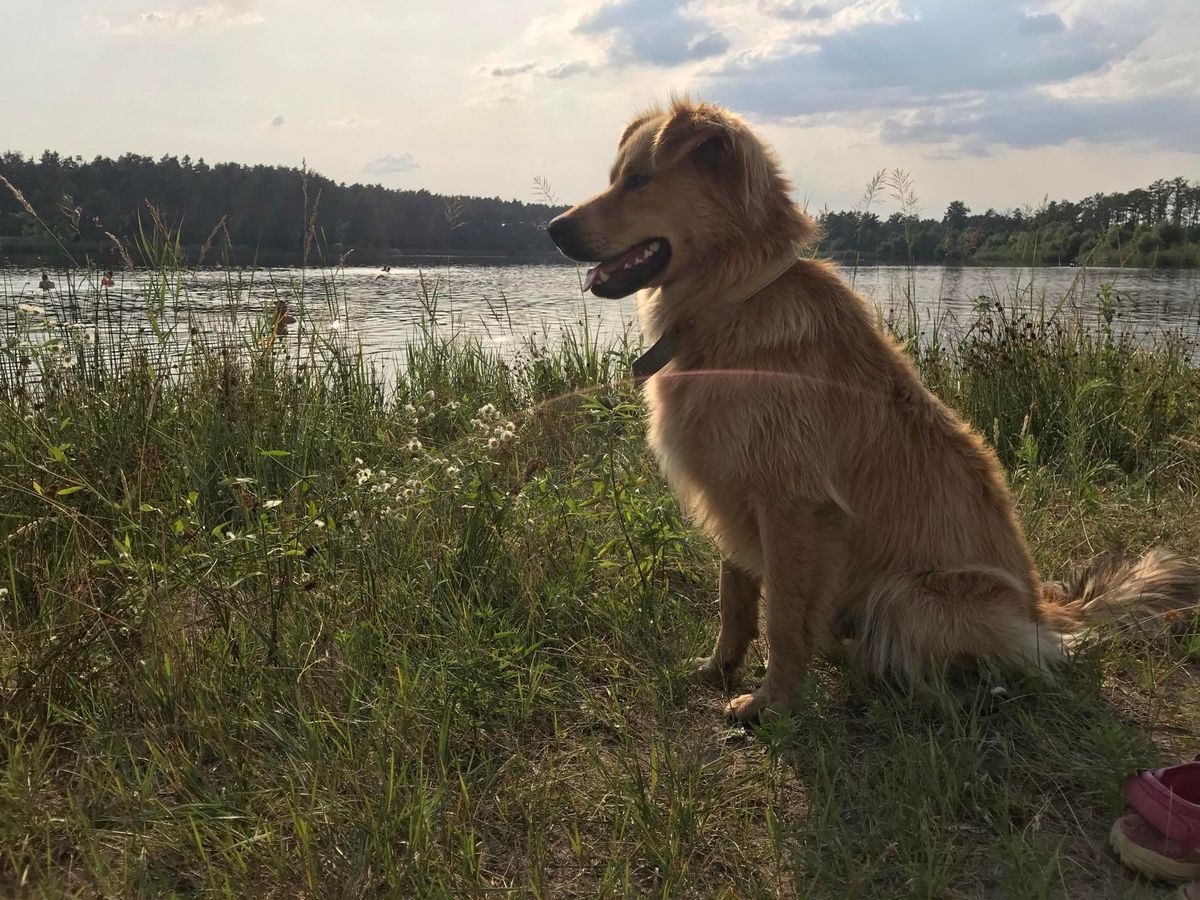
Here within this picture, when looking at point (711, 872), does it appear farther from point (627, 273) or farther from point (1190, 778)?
point (627, 273)

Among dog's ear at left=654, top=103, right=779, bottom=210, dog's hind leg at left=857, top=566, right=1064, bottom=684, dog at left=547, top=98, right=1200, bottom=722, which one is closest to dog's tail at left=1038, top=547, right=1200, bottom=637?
dog at left=547, top=98, right=1200, bottom=722

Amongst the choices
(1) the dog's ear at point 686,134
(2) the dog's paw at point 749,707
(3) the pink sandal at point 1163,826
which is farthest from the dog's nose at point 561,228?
(3) the pink sandal at point 1163,826

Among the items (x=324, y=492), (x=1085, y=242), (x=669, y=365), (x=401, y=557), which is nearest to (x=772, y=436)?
(x=669, y=365)

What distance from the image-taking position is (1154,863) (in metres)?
1.73

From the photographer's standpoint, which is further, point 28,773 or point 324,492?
point 324,492

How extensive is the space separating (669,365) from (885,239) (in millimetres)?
4289

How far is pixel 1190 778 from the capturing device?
6.01ft

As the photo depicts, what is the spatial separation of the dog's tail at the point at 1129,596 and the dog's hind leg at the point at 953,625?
0.79 feet

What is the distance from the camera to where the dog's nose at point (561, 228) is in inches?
112

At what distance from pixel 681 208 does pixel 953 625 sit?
1625 millimetres

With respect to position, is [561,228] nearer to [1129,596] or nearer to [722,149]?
[722,149]

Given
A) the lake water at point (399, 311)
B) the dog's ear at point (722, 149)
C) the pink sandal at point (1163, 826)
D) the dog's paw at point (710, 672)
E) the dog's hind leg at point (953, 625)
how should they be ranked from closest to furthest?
the pink sandal at point (1163, 826) < the dog's hind leg at point (953, 625) < the dog's ear at point (722, 149) < the dog's paw at point (710, 672) < the lake water at point (399, 311)

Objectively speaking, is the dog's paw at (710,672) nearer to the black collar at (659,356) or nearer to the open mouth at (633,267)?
the black collar at (659,356)

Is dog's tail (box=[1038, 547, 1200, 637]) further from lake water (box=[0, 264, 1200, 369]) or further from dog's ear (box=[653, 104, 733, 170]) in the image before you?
lake water (box=[0, 264, 1200, 369])
